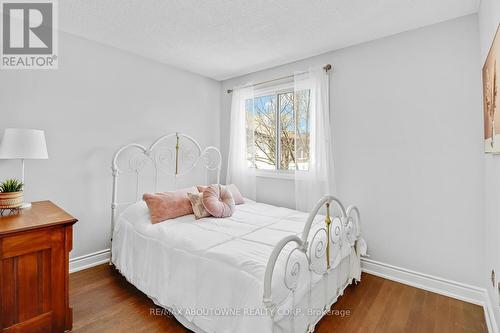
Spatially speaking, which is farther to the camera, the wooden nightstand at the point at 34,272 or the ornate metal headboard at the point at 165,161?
the ornate metal headboard at the point at 165,161

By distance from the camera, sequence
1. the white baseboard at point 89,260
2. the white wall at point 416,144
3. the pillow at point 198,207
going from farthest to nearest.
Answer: the white baseboard at point 89,260 → the pillow at point 198,207 → the white wall at point 416,144

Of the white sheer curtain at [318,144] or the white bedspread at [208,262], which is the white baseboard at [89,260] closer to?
the white bedspread at [208,262]

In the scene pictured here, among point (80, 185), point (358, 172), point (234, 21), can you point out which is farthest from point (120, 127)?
point (358, 172)

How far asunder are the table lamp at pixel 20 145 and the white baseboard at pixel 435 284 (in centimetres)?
324

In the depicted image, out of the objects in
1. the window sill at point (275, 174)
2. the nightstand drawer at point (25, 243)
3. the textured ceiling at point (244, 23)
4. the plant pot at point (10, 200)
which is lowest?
the nightstand drawer at point (25, 243)

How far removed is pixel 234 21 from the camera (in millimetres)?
2344

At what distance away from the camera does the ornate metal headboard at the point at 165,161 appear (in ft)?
9.74

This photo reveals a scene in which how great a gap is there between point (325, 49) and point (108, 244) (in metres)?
3.40

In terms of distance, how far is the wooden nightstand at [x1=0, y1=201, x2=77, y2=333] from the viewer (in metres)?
1.51

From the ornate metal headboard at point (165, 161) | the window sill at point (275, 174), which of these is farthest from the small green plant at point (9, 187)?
the window sill at point (275, 174)

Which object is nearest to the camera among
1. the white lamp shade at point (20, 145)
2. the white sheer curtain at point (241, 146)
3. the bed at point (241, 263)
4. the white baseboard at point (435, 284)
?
the bed at point (241, 263)

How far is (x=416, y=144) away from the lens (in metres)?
2.43

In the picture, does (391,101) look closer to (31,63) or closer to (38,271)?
(38,271)

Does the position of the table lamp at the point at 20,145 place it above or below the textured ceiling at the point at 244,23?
below
